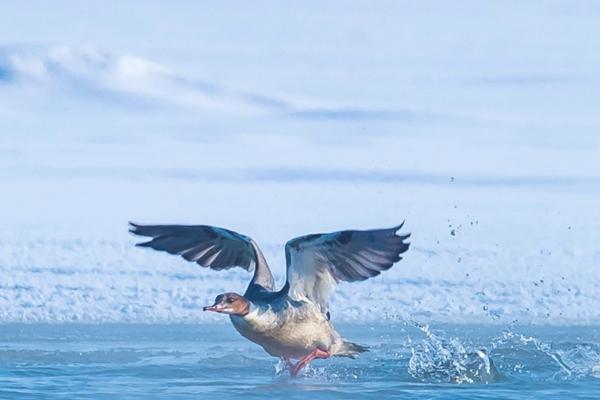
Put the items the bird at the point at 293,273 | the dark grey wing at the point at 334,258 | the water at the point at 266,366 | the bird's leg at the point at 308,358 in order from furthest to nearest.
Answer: the bird's leg at the point at 308,358
the bird at the point at 293,273
the dark grey wing at the point at 334,258
the water at the point at 266,366

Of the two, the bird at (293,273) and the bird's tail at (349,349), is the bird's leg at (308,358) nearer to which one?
the bird at (293,273)

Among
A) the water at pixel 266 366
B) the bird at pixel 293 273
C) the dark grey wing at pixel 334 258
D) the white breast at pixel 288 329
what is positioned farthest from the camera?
the white breast at pixel 288 329

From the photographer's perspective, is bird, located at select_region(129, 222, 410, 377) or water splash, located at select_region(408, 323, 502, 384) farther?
water splash, located at select_region(408, 323, 502, 384)

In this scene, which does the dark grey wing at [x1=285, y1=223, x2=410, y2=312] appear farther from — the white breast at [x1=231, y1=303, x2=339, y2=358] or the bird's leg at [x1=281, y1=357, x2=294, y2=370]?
the bird's leg at [x1=281, y1=357, x2=294, y2=370]

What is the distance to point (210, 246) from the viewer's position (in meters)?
11.2

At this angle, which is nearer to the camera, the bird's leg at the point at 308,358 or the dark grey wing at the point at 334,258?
the dark grey wing at the point at 334,258

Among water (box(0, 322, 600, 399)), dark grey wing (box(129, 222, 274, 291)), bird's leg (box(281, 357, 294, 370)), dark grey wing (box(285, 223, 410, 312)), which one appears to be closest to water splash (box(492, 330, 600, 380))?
water (box(0, 322, 600, 399))

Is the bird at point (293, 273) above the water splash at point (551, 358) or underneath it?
above

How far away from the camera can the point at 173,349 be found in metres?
12.4

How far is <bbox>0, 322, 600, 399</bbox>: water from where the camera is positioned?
9.89m

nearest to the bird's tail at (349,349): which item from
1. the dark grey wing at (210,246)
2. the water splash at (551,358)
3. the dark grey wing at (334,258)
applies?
the dark grey wing at (334,258)

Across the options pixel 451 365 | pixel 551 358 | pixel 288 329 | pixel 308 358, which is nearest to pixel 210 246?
pixel 288 329

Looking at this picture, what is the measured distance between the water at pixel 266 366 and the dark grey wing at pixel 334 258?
613 millimetres

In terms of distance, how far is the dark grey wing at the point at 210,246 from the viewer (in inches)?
429
